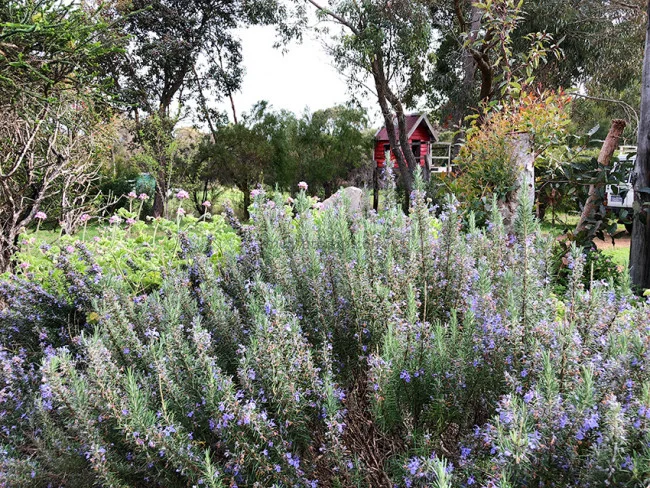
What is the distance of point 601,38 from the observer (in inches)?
750

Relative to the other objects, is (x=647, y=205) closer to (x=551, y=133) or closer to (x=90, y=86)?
(x=551, y=133)

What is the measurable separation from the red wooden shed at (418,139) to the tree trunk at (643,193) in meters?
16.7

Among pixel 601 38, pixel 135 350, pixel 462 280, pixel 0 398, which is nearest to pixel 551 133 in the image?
pixel 462 280

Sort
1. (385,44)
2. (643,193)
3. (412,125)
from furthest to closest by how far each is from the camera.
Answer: (412,125) < (385,44) < (643,193)

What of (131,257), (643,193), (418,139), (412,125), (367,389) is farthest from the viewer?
(418,139)

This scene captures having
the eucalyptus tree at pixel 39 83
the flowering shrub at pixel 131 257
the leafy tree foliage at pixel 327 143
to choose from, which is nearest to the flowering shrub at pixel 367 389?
the flowering shrub at pixel 131 257

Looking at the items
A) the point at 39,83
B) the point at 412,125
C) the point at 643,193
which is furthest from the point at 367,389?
the point at 412,125

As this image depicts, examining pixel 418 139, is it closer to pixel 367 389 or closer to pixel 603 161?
pixel 603 161

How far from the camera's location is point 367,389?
5.82 feet

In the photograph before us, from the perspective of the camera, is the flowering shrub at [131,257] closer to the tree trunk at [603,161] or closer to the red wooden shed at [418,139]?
the tree trunk at [603,161]

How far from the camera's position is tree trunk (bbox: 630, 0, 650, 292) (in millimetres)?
4973

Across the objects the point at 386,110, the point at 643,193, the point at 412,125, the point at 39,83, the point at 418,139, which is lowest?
the point at 643,193

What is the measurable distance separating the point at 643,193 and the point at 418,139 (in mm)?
19493

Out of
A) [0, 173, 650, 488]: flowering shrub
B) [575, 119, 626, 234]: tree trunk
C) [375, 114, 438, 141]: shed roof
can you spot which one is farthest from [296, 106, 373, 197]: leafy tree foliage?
[0, 173, 650, 488]: flowering shrub
